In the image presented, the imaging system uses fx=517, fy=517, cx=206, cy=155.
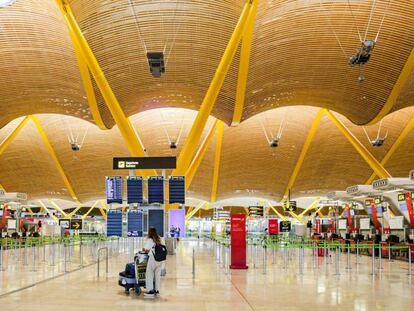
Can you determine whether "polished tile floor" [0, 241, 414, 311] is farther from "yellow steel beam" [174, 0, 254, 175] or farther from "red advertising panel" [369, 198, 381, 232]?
"red advertising panel" [369, 198, 381, 232]

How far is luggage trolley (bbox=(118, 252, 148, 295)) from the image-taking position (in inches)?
482

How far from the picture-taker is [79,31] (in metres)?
22.2

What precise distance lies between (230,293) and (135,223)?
419cm

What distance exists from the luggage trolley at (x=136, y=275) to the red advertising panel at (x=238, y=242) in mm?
7390

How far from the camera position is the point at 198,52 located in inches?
1019

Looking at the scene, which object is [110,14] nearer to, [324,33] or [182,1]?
[182,1]

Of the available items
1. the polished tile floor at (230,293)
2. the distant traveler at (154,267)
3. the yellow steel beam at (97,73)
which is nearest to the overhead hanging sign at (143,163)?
→ the polished tile floor at (230,293)

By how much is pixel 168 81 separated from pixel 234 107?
4.53 metres

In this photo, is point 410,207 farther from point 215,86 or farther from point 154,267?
point 154,267

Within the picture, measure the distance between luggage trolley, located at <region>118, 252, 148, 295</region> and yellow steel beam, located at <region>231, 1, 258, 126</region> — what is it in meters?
13.1

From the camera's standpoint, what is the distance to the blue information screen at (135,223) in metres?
15.2

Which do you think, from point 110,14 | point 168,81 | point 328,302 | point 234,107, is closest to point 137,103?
point 168,81

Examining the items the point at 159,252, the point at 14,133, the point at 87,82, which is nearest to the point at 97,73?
the point at 87,82

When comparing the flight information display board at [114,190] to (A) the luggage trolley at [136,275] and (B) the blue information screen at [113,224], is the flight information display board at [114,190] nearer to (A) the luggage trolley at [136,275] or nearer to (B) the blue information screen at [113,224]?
(B) the blue information screen at [113,224]
